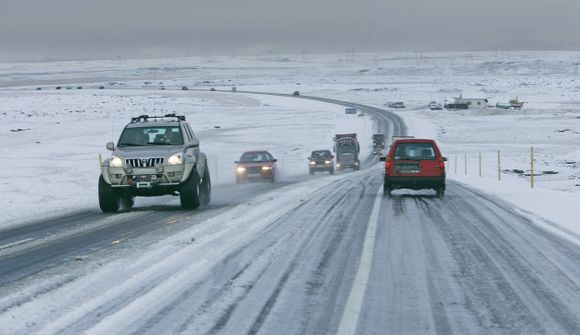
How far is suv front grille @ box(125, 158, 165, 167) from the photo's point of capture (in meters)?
16.5

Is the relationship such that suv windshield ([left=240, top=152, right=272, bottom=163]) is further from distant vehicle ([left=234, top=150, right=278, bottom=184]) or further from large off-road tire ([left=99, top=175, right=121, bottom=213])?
large off-road tire ([left=99, top=175, right=121, bottom=213])

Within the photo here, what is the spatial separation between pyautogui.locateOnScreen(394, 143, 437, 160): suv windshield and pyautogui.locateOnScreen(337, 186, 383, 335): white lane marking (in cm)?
880

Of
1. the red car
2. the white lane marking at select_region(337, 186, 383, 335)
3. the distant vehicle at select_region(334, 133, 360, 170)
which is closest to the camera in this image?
the white lane marking at select_region(337, 186, 383, 335)

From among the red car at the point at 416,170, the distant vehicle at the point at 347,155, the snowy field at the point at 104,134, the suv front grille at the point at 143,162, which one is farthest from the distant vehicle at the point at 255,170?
the distant vehicle at the point at 347,155

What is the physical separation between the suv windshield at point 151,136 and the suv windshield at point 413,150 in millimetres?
6501

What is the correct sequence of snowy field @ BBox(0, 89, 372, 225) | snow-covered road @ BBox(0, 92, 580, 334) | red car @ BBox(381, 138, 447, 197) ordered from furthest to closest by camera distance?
snowy field @ BBox(0, 89, 372, 225) < red car @ BBox(381, 138, 447, 197) < snow-covered road @ BBox(0, 92, 580, 334)

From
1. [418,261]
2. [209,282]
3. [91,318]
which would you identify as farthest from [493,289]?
[91,318]

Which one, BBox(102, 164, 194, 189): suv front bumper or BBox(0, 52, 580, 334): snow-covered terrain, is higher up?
BBox(102, 164, 194, 189): suv front bumper

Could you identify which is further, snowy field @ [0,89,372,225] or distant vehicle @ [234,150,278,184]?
distant vehicle @ [234,150,278,184]

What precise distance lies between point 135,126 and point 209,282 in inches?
416

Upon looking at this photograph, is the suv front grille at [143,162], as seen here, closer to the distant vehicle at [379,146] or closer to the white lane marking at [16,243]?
the white lane marking at [16,243]

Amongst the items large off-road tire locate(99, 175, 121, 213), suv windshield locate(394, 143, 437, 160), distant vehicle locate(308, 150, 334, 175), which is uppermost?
suv windshield locate(394, 143, 437, 160)

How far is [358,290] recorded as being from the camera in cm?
770

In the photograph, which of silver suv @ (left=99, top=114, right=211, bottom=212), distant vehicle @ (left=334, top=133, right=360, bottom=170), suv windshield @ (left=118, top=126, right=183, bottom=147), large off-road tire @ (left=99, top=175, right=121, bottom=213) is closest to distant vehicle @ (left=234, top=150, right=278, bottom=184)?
suv windshield @ (left=118, top=126, right=183, bottom=147)
